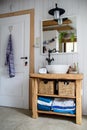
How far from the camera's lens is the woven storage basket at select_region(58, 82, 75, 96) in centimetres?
259

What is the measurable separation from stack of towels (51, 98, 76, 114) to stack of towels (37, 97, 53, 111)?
7 centimetres

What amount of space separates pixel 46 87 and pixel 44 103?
27cm

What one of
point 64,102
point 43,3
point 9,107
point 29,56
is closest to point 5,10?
point 43,3

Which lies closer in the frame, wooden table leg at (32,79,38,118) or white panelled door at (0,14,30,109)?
wooden table leg at (32,79,38,118)

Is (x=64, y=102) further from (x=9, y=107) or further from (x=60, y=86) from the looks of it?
(x=9, y=107)

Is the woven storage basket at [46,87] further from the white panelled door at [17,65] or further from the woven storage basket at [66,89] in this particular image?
the white panelled door at [17,65]

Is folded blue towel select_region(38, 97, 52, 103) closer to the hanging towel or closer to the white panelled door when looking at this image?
the white panelled door

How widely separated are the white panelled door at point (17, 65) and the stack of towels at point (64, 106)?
0.87 m

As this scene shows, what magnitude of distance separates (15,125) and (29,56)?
1.46 meters

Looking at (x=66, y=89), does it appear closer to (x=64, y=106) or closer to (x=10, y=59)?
(x=64, y=106)

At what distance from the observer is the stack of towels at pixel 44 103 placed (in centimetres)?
272

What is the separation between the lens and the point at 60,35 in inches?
123

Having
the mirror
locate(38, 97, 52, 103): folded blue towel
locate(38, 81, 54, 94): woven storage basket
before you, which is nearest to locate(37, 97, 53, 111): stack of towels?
locate(38, 97, 52, 103): folded blue towel

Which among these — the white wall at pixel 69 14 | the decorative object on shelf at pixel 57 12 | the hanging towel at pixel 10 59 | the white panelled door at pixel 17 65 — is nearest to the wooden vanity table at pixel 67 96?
the white wall at pixel 69 14
